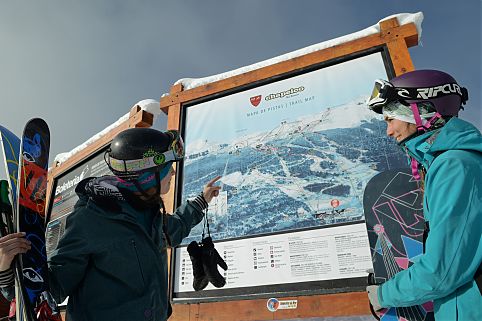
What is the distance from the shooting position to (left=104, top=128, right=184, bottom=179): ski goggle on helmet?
1908 mm

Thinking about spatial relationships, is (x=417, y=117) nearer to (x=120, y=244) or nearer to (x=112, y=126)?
(x=120, y=244)

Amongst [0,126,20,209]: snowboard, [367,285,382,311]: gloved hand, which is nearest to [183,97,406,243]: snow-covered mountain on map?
[367,285,382,311]: gloved hand

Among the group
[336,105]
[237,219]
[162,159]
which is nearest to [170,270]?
[237,219]

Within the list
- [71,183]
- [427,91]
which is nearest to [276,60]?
[427,91]

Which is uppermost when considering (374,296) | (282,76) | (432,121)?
(282,76)

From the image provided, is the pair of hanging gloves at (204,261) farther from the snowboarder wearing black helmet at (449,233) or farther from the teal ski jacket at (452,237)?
the teal ski jacket at (452,237)

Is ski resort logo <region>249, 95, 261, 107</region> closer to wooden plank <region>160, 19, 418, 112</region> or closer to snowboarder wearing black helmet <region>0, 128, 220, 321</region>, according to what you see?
wooden plank <region>160, 19, 418, 112</region>

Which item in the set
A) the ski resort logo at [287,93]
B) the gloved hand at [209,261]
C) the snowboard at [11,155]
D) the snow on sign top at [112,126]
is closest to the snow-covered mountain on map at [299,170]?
the ski resort logo at [287,93]

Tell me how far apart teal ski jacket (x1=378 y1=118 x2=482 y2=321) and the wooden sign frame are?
141 centimetres

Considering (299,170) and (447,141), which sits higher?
(299,170)

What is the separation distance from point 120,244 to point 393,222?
5.56 ft

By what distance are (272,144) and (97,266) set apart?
90.7 inches

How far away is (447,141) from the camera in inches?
55.7

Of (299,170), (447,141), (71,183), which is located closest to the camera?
(447,141)
